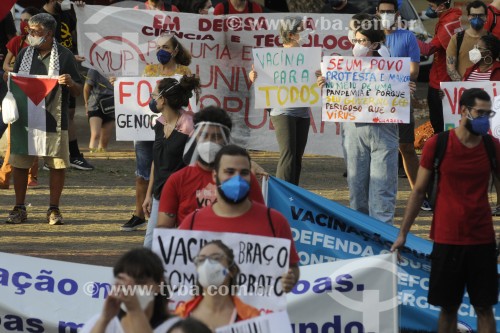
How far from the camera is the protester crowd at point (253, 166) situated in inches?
212

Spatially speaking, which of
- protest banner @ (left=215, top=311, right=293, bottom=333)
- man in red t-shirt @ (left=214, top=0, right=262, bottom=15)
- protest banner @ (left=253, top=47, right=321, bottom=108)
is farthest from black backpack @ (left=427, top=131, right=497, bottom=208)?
man in red t-shirt @ (left=214, top=0, right=262, bottom=15)

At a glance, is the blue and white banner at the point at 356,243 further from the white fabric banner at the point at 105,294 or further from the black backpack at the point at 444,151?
the black backpack at the point at 444,151

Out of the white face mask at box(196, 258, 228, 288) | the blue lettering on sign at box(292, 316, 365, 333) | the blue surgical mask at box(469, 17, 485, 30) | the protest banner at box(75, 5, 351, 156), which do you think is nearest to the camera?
the white face mask at box(196, 258, 228, 288)

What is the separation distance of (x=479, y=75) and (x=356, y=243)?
343 cm

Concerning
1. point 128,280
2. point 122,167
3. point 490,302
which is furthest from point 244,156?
point 122,167

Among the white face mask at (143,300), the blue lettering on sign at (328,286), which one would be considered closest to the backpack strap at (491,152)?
the blue lettering on sign at (328,286)

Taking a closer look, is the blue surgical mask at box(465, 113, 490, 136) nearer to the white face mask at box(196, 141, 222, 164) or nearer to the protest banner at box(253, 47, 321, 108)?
the white face mask at box(196, 141, 222, 164)

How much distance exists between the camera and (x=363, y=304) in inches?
272

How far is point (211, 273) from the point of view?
17.3 ft

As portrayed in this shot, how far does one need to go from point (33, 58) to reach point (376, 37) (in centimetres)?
292

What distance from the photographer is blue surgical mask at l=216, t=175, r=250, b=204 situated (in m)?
5.78

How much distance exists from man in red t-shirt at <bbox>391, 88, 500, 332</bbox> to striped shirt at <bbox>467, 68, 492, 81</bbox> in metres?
3.92

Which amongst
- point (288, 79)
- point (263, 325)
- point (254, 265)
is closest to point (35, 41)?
point (288, 79)

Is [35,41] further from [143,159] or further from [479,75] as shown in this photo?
[479,75]
